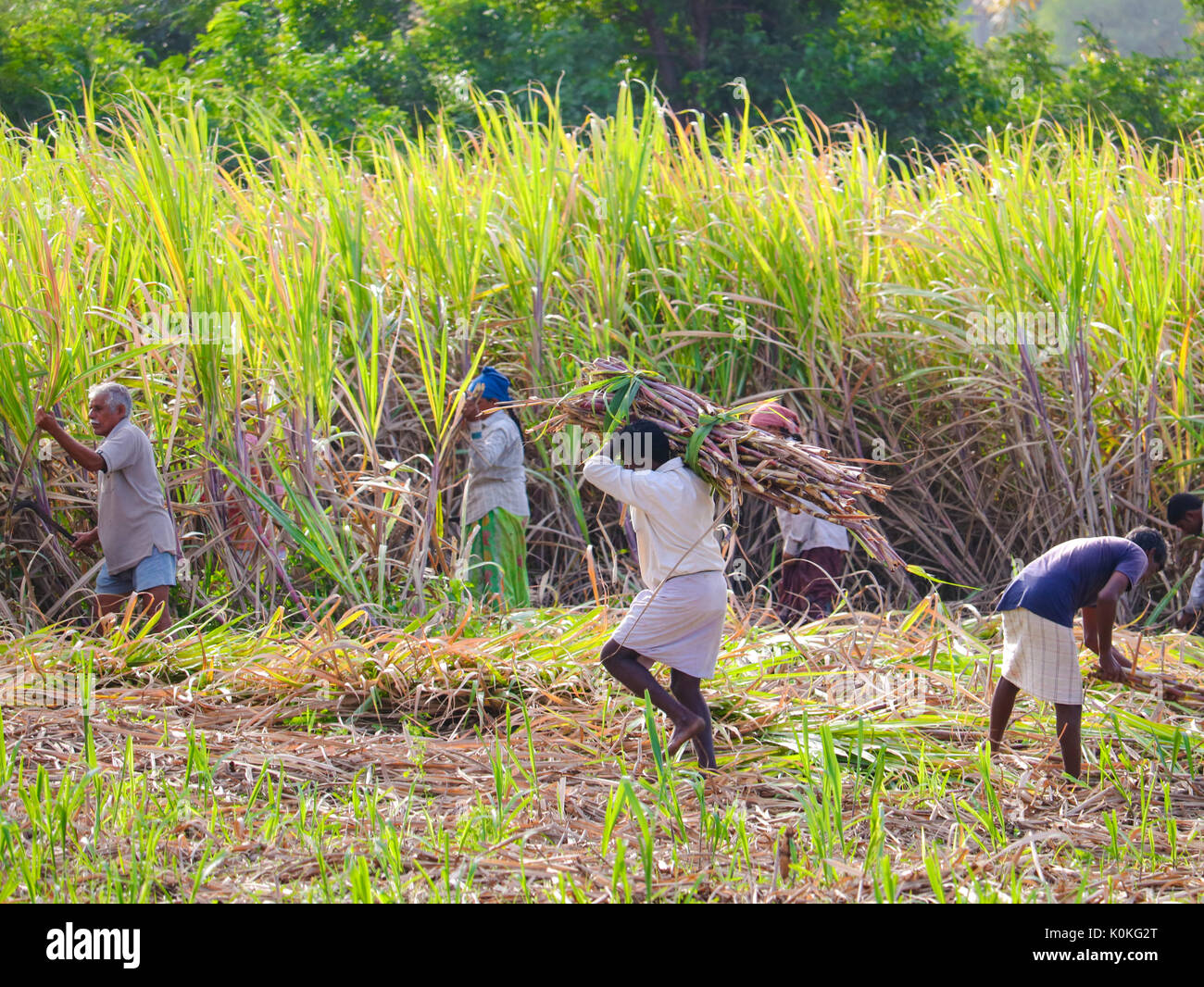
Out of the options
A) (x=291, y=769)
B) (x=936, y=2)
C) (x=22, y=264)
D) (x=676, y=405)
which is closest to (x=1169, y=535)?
(x=676, y=405)

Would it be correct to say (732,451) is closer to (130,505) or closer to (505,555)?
(505,555)

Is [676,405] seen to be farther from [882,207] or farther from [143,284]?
[882,207]

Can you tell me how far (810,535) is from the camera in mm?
5344

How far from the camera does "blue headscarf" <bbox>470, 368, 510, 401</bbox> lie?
17.0 ft

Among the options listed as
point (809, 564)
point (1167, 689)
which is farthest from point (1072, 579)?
point (809, 564)

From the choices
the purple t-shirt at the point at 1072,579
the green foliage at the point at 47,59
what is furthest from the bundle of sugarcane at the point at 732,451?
the green foliage at the point at 47,59

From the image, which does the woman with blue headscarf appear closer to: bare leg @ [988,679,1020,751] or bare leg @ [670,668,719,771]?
bare leg @ [670,668,719,771]

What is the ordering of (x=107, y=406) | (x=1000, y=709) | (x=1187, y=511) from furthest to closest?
(x=107, y=406) → (x=1187, y=511) → (x=1000, y=709)

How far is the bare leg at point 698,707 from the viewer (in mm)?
3494

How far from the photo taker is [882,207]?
6.18 meters

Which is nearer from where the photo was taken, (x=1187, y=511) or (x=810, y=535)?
(x=1187, y=511)

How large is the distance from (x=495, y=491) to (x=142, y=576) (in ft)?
4.72

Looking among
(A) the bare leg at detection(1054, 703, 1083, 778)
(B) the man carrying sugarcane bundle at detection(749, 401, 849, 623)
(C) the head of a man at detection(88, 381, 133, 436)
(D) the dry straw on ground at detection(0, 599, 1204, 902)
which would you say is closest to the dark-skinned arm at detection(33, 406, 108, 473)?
(C) the head of a man at detection(88, 381, 133, 436)
